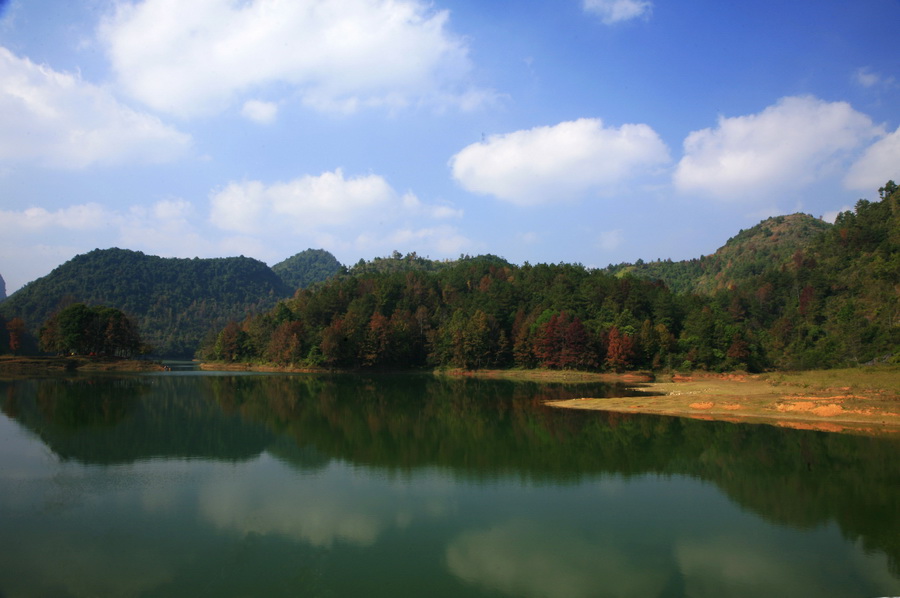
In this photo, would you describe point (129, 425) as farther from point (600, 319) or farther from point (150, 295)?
point (150, 295)

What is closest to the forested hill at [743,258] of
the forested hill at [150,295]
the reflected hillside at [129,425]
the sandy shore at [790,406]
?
the sandy shore at [790,406]

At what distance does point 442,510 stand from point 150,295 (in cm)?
17858

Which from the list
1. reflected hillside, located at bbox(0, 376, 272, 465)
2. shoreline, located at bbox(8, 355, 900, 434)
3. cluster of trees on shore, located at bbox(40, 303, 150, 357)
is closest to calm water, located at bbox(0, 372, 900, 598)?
reflected hillside, located at bbox(0, 376, 272, 465)

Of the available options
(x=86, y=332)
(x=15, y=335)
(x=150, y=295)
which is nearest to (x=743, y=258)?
(x=86, y=332)

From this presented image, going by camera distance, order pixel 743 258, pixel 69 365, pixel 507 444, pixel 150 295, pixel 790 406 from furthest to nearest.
Answer: pixel 150 295 → pixel 743 258 → pixel 69 365 → pixel 790 406 → pixel 507 444

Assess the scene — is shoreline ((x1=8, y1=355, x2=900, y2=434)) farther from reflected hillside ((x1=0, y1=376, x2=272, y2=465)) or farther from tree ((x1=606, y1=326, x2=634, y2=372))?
reflected hillside ((x1=0, y1=376, x2=272, y2=465))

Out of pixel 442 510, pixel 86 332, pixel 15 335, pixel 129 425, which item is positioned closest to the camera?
pixel 442 510

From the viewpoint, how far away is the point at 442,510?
14.5m

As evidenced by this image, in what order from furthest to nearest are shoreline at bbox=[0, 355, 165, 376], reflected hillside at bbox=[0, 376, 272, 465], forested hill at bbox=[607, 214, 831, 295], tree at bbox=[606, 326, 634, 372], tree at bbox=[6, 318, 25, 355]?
forested hill at bbox=[607, 214, 831, 295]
tree at bbox=[6, 318, 25, 355]
tree at bbox=[606, 326, 634, 372]
shoreline at bbox=[0, 355, 165, 376]
reflected hillside at bbox=[0, 376, 272, 465]

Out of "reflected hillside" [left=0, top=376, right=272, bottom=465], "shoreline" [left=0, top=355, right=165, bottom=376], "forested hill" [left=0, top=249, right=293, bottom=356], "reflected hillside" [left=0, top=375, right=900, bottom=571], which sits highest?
"forested hill" [left=0, top=249, right=293, bottom=356]

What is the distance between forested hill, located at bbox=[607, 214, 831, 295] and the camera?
425ft

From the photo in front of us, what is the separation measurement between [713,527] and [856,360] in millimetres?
48182

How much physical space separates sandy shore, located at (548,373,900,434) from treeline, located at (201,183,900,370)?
67.3 ft

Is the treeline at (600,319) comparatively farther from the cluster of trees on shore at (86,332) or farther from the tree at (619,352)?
the cluster of trees on shore at (86,332)
